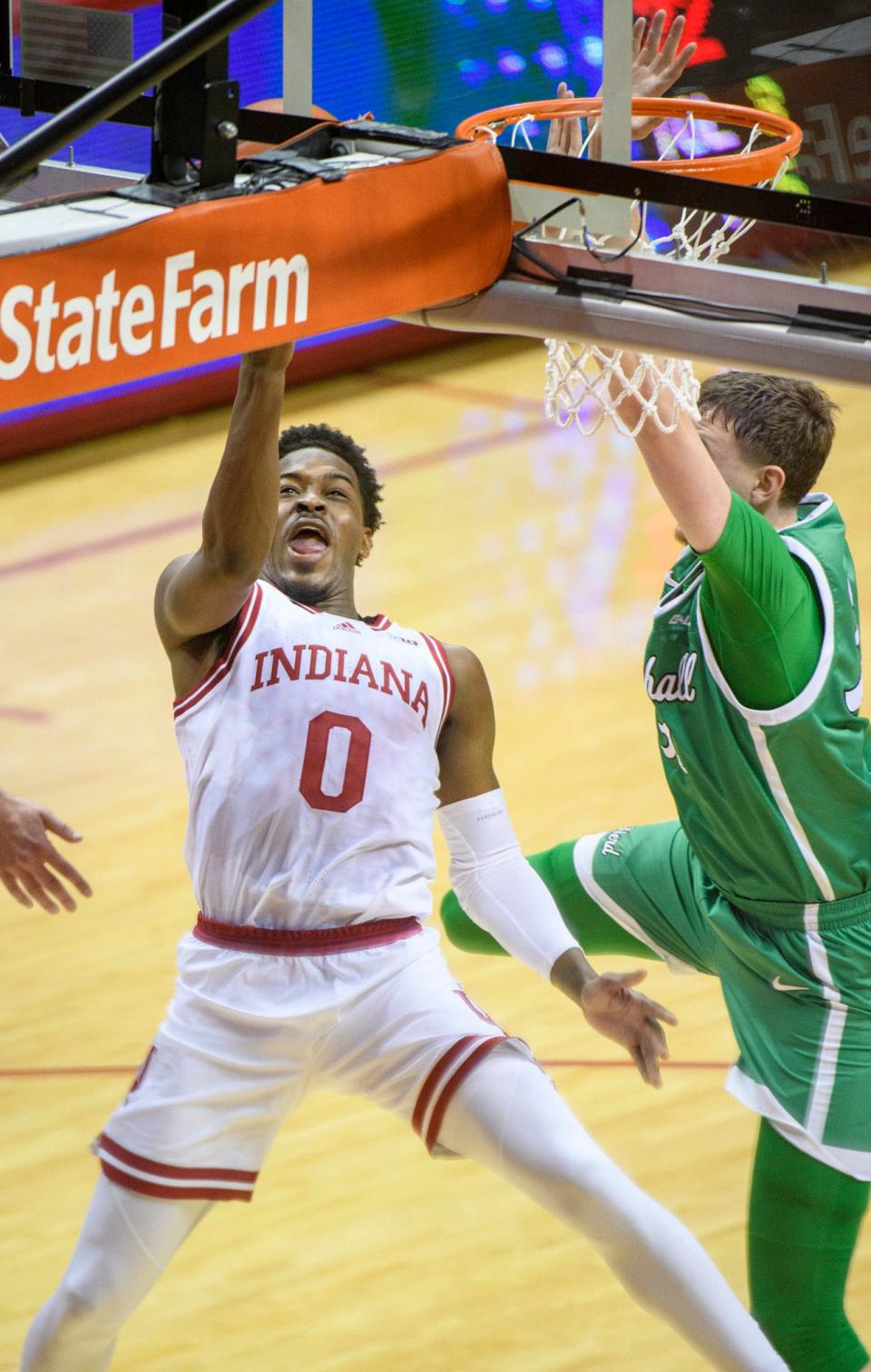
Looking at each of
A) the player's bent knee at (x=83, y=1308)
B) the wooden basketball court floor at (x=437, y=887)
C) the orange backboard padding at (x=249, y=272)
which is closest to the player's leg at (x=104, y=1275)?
the player's bent knee at (x=83, y=1308)

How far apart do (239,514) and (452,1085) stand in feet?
3.66

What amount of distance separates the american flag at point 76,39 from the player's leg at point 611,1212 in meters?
1.91

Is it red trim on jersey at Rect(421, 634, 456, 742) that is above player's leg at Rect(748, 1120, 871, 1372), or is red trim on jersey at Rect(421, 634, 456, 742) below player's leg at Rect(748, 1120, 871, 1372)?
above

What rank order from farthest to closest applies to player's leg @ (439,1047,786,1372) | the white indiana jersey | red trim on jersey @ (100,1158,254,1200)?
the white indiana jersey
red trim on jersey @ (100,1158,254,1200)
player's leg @ (439,1047,786,1372)

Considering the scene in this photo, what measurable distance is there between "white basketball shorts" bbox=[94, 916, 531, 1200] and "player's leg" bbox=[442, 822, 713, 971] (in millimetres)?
822

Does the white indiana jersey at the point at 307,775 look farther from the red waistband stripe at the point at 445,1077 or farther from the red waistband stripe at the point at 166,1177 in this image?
the red waistband stripe at the point at 166,1177

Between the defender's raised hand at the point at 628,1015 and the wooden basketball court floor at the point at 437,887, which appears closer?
the defender's raised hand at the point at 628,1015

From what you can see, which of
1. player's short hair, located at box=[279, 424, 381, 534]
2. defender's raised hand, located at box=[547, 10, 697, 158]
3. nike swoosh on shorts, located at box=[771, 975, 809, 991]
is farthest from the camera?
player's short hair, located at box=[279, 424, 381, 534]

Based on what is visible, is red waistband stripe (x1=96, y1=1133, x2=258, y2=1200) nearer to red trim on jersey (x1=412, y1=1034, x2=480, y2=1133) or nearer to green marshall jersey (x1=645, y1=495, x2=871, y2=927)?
red trim on jersey (x1=412, y1=1034, x2=480, y2=1133)

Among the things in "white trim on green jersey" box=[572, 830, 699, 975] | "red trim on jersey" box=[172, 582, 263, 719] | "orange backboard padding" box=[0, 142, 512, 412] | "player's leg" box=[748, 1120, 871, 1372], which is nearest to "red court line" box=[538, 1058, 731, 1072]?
"white trim on green jersey" box=[572, 830, 699, 975]

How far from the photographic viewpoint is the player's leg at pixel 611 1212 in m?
3.60

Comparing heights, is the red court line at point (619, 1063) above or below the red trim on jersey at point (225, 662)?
below

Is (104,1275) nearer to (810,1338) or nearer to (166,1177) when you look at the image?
(166,1177)

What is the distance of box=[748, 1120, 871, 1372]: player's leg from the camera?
3.98 meters
